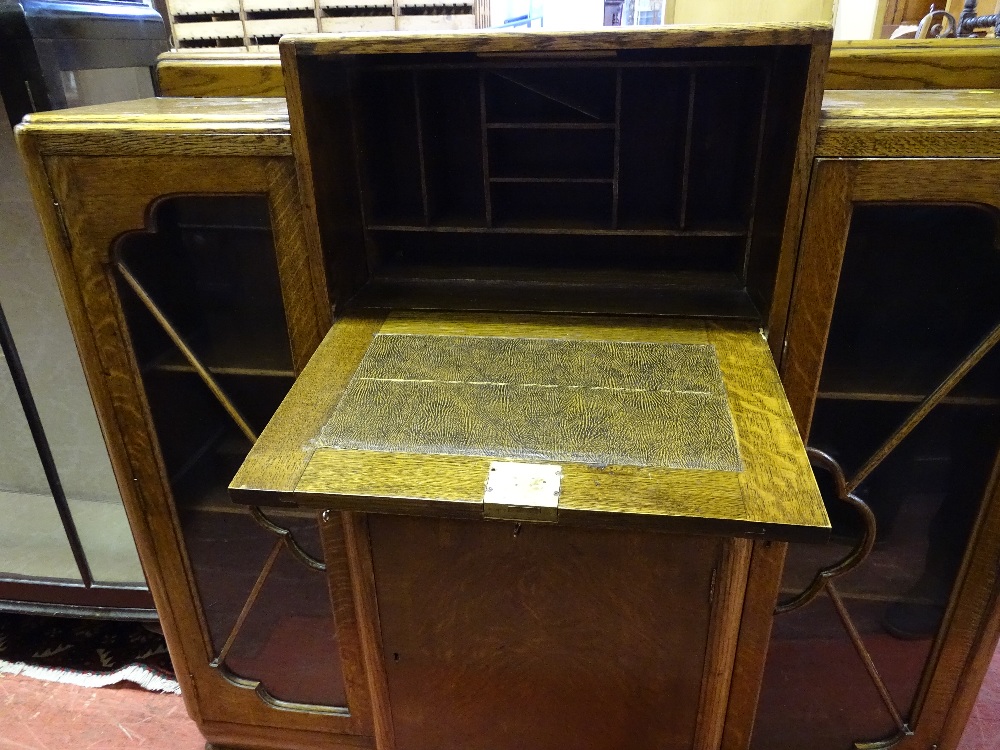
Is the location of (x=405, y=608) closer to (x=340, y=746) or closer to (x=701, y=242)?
(x=340, y=746)

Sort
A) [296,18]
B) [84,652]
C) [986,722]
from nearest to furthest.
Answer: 1. [986,722]
2. [84,652]
3. [296,18]

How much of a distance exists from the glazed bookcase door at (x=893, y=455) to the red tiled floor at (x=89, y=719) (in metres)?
1.26

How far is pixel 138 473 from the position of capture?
1188 millimetres

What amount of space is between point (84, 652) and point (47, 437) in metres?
0.58

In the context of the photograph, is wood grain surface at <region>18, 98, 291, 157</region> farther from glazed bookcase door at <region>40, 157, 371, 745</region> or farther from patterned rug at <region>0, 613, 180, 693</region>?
patterned rug at <region>0, 613, 180, 693</region>

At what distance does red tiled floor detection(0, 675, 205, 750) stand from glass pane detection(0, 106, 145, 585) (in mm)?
274

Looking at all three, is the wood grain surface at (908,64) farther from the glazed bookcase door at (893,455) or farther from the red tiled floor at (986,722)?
the red tiled floor at (986,722)

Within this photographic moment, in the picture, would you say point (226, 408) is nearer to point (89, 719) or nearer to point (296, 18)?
point (89, 719)

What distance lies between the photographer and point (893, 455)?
1.09 m

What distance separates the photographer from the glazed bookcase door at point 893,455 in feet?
3.05

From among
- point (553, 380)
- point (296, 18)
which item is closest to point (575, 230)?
point (553, 380)

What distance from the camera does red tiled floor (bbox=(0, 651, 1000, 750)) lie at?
152 centimetres

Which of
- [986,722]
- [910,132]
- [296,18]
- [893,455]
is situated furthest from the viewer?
[296,18]

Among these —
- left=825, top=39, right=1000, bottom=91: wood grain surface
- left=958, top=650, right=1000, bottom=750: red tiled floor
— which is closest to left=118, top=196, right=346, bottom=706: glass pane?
left=825, top=39, right=1000, bottom=91: wood grain surface
